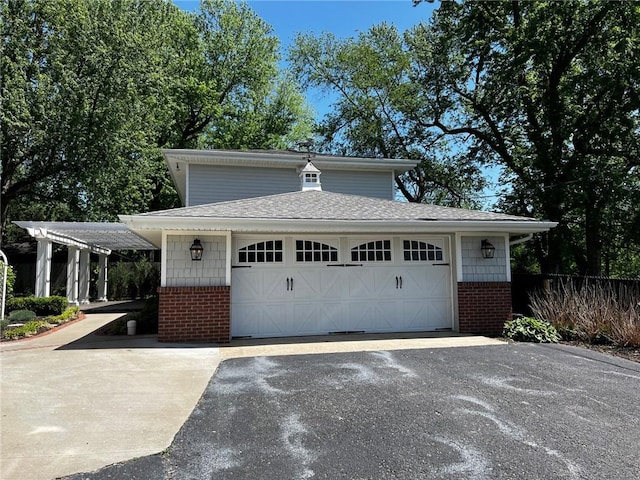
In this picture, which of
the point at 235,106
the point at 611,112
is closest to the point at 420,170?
the point at 611,112

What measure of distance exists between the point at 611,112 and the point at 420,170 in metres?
8.92

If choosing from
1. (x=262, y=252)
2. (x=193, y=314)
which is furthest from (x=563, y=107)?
(x=193, y=314)

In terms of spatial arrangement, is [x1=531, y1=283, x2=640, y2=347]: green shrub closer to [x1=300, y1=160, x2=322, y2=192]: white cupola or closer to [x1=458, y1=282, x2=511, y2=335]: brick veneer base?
[x1=458, y1=282, x2=511, y2=335]: brick veneer base

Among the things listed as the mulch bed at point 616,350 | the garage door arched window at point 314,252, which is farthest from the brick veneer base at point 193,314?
the mulch bed at point 616,350

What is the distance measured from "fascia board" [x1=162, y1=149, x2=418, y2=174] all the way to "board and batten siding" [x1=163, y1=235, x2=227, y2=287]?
16.6 feet

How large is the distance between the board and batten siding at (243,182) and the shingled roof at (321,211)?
2785mm

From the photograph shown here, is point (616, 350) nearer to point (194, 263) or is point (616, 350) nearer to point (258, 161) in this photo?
point (194, 263)

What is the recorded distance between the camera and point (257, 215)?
8.18 meters

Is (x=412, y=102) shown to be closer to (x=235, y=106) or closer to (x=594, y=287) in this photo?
(x=235, y=106)

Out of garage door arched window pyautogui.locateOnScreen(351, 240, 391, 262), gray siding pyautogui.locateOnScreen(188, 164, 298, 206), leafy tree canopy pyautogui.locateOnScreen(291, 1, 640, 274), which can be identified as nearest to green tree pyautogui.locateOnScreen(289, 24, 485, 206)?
leafy tree canopy pyautogui.locateOnScreen(291, 1, 640, 274)

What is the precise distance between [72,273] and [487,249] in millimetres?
15254

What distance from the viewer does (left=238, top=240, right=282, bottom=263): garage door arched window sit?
8727mm

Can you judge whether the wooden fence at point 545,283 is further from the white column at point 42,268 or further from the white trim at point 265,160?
the white column at point 42,268

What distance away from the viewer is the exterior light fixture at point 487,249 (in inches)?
364
